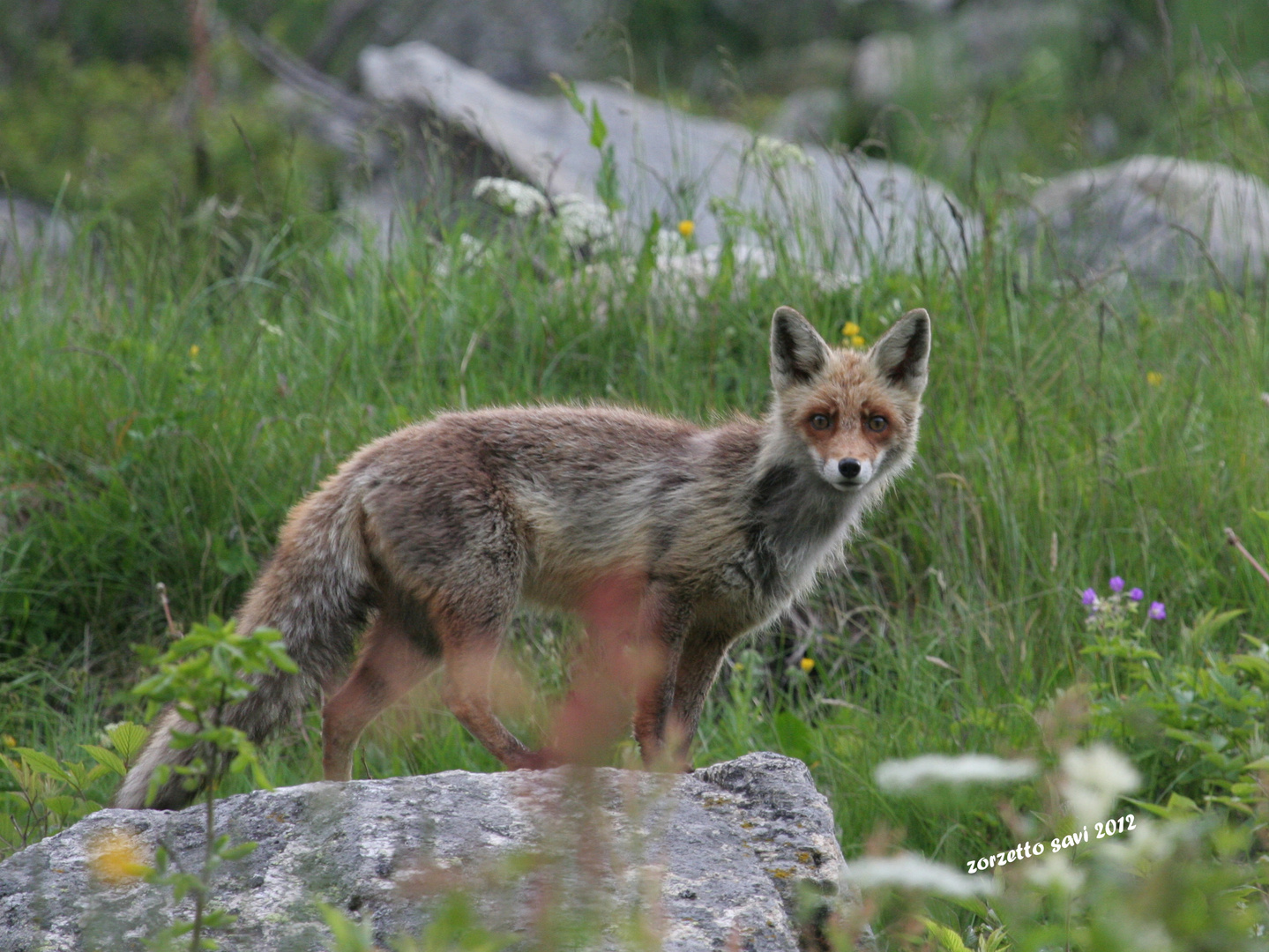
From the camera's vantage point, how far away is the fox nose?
13.3 feet

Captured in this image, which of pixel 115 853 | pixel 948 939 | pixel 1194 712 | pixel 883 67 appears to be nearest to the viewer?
pixel 115 853

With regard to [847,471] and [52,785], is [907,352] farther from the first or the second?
[52,785]

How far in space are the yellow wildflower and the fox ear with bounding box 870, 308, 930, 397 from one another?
9.64 feet

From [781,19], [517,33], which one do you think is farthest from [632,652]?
[781,19]

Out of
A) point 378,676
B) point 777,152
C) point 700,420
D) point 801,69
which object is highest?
point 801,69

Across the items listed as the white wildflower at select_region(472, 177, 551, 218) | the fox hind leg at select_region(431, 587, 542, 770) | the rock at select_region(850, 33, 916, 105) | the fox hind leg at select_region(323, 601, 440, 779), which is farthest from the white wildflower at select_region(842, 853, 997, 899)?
the rock at select_region(850, 33, 916, 105)

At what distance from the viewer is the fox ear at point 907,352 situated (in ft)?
14.7

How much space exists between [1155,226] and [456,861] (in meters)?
6.63

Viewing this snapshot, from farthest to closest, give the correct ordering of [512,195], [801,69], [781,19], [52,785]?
[781,19] < [801,69] < [512,195] < [52,785]

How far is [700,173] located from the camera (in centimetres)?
887

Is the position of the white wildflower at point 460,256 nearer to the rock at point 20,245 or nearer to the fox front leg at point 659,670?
the rock at point 20,245

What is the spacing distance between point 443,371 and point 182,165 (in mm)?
7145

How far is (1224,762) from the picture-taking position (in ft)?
12.5

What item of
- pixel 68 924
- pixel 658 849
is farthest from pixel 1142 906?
pixel 68 924
